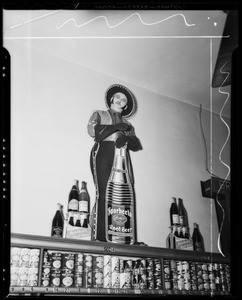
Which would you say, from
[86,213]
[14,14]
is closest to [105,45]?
[14,14]

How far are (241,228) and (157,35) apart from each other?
5.76 ft

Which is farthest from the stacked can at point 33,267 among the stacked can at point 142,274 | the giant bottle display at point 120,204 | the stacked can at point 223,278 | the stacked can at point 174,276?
the stacked can at point 223,278

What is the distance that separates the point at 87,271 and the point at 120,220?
1.46 feet

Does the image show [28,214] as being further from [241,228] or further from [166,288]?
[241,228]

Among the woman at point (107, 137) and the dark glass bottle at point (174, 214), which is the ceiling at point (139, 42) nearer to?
the woman at point (107, 137)

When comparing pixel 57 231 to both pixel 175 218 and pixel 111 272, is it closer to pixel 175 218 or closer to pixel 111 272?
pixel 111 272

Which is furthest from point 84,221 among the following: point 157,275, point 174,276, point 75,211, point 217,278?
point 217,278

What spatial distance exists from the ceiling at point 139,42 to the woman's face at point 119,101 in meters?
0.17

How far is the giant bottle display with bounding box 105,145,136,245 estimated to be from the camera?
2.44m

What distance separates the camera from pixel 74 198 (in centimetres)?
237

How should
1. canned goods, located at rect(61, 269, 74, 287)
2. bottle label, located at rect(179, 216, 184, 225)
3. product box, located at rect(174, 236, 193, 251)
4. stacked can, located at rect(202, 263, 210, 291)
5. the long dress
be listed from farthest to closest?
1. bottle label, located at rect(179, 216, 184, 225)
2. product box, located at rect(174, 236, 193, 251)
3. stacked can, located at rect(202, 263, 210, 291)
4. the long dress
5. canned goods, located at rect(61, 269, 74, 287)

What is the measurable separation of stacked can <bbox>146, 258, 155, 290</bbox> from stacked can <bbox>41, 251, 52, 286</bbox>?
25.0 inches

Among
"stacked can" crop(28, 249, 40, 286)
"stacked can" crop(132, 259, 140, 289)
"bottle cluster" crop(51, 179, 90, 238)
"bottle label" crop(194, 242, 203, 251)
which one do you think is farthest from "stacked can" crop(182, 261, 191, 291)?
"stacked can" crop(28, 249, 40, 286)

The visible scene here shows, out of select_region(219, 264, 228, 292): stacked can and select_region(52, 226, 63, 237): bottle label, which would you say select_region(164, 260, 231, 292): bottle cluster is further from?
select_region(52, 226, 63, 237): bottle label
